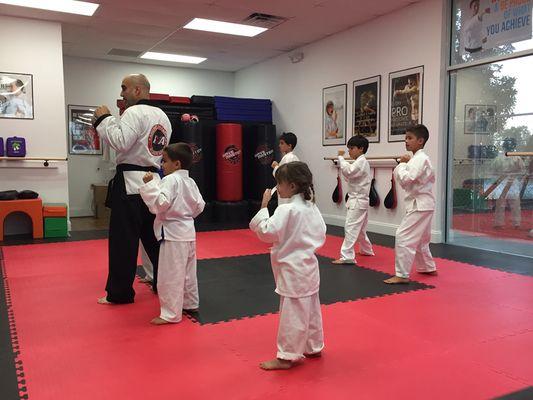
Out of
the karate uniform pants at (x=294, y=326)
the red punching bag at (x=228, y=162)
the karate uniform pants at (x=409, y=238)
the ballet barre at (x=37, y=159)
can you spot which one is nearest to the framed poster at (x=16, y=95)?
the ballet barre at (x=37, y=159)

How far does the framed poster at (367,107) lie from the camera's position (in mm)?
6910

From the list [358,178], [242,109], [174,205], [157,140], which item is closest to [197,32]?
[242,109]

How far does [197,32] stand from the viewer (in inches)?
302

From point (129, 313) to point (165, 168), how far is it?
1.06m

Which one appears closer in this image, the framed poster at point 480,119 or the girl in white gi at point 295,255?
the girl in white gi at point 295,255

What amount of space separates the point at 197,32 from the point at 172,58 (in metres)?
2.09

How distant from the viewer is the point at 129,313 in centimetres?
324

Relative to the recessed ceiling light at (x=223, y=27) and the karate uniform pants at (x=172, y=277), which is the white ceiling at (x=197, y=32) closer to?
the recessed ceiling light at (x=223, y=27)

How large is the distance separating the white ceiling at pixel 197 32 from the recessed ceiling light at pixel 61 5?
0.15 m

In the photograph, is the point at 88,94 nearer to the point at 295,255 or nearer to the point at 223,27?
the point at 223,27

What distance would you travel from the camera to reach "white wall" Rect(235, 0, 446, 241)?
235 inches

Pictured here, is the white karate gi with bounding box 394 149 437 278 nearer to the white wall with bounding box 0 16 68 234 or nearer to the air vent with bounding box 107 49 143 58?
the white wall with bounding box 0 16 68 234

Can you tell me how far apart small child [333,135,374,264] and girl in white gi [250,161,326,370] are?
2520 mm

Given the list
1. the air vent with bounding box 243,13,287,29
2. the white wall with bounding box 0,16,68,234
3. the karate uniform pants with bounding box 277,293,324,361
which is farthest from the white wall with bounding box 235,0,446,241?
the karate uniform pants with bounding box 277,293,324,361
